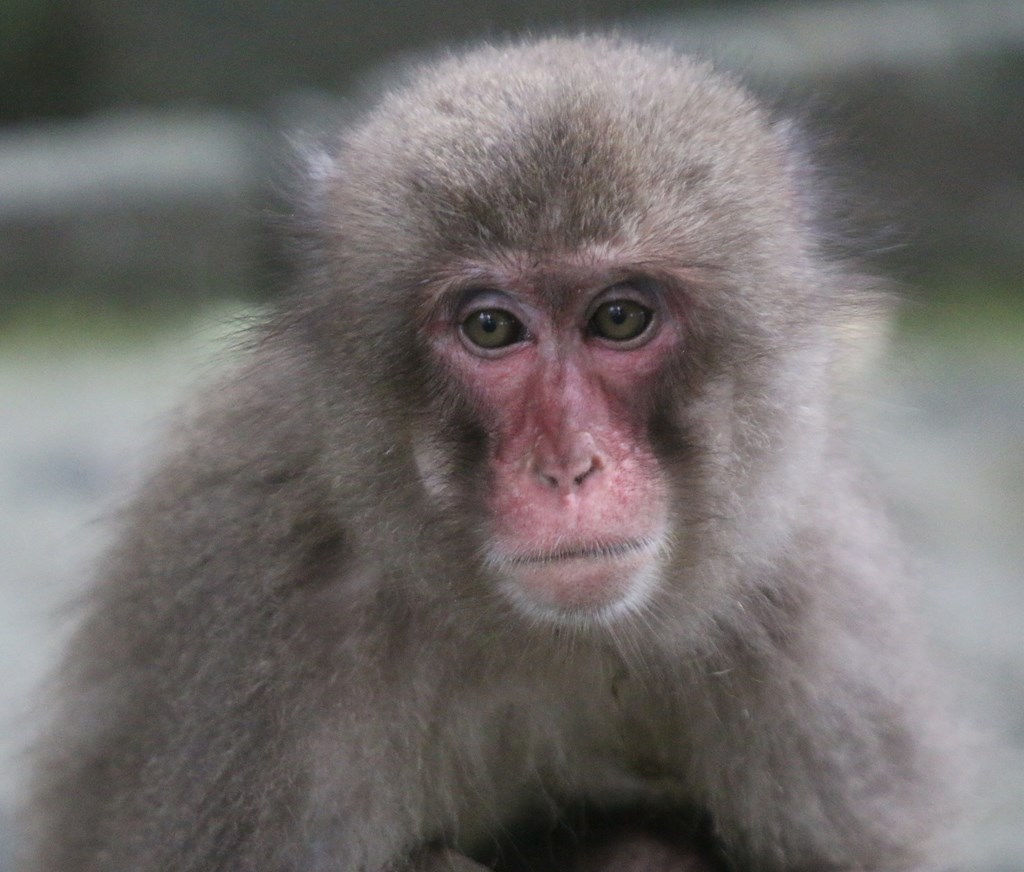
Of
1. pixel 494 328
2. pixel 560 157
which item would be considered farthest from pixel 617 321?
pixel 560 157

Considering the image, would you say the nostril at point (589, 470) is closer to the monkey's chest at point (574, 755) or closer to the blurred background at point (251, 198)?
the monkey's chest at point (574, 755)

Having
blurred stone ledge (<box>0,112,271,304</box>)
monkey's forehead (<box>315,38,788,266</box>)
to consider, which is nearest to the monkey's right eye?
monkey's forehead (<box>315,38,788,266</box>)

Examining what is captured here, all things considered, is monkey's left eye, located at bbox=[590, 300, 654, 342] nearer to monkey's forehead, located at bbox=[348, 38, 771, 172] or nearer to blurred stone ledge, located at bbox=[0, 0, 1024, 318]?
monkey's forehead, located at bbox=[348, 38, 771, 172]

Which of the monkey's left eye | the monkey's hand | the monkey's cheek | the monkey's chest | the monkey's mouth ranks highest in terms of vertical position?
the monkey's left eye

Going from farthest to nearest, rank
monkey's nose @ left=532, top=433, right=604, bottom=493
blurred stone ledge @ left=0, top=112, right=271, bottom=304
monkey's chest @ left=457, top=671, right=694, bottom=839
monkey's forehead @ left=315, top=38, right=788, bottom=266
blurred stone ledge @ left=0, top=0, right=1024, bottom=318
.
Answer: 1. blurred stone ledge @ left=0, top=112, right=271, bottom=304
2. blurred stone ledge @ left=0, top=0, right=1024, bottom=318
3. monkey's chest @ left=457, top=671, right=694, bottom=839
4. monkey's forehead @ left=315, top=38, right=788, bottom=266
5. monkey's nose @ left=532, top=433, right=604, bottom=493

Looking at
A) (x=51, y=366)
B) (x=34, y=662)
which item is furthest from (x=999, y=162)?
(x=34, y=662)

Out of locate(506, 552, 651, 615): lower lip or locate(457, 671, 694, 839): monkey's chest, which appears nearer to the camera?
locate(506, 552, 651, 615): lower lip

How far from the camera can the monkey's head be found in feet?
10.5

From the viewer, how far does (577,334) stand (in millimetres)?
3283

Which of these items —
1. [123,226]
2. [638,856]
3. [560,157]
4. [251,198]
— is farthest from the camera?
[123,226]

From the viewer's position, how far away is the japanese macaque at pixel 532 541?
3.26 m

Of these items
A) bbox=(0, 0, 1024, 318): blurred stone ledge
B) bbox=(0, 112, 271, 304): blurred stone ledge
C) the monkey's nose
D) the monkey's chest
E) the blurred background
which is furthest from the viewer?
bbox=(0, 112, 271, 304): blurred stone ledge

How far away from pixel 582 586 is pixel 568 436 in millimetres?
300

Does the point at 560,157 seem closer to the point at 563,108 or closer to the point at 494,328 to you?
the point at 563,108
